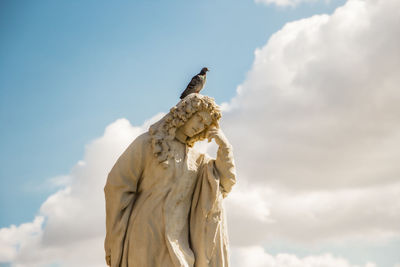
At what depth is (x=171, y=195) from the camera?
881 centimetres

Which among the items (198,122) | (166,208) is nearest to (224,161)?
(198,122)

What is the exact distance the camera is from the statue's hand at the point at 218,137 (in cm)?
890

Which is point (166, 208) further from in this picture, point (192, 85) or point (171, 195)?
point (192, 85)

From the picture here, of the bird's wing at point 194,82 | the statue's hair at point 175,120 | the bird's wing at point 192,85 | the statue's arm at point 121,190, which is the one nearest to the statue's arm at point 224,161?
the statue's hair at point 175,120

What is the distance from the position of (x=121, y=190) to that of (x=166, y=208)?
74 cm

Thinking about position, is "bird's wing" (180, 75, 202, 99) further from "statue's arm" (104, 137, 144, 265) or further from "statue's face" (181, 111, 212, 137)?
"statue's arm" (104, 137, 144, 265)

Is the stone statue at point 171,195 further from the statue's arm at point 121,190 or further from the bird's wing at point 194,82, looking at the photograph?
the bird's wing at point 194,82

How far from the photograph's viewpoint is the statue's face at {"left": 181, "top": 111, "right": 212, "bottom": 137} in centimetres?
898

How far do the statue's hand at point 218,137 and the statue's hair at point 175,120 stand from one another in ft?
0.44

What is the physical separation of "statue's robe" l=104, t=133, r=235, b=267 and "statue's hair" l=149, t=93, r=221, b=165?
0.10m

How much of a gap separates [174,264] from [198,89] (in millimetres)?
3184

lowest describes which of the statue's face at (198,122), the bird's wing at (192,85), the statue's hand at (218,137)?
the statue's hand at (218,137)

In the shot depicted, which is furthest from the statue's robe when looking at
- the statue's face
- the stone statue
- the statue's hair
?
the statue's face

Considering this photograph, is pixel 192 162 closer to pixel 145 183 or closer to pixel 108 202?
pixel 145 183
